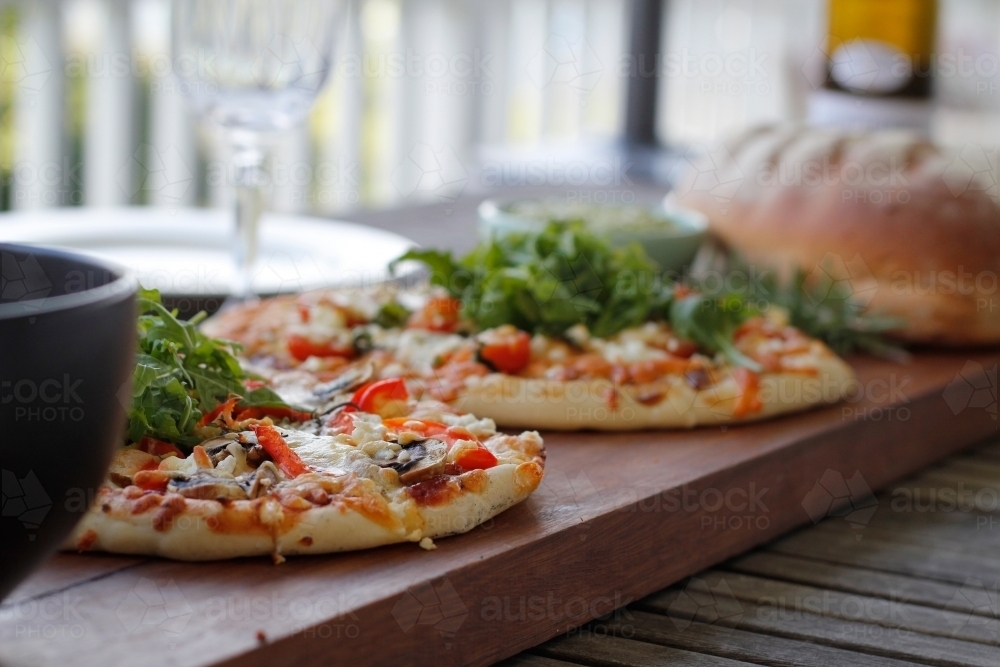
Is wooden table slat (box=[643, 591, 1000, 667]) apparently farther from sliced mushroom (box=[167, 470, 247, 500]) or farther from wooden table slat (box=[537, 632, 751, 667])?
sliced mushroom (box=[167, 470, 247, 500])

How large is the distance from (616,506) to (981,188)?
1259mm

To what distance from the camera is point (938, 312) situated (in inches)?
83.7

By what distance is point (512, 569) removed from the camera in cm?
119

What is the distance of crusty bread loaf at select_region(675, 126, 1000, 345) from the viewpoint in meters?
2.14

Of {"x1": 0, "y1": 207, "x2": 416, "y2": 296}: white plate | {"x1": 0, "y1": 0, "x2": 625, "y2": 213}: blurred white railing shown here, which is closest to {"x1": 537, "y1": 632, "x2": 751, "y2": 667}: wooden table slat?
{"x1": 0, "y1": 207, "x2": 416, "y2": 296}: white plate

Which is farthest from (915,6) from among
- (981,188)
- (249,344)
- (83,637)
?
(83,637)

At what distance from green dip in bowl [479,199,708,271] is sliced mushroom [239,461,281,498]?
1.11 meters

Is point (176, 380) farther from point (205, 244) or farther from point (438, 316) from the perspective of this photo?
point (205, 244)

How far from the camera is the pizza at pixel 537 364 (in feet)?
5.23

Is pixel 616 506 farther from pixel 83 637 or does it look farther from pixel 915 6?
pixel 915 6

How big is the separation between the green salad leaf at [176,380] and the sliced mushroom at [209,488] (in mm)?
97

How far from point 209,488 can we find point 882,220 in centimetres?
150

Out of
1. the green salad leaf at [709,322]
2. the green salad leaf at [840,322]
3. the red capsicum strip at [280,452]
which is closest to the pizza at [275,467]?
the red capsicum strip at [280,452]

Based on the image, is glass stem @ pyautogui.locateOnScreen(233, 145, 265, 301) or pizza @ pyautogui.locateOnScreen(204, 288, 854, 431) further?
glass stem @ pyautogui.locateOnScreen(233, 145, 265, 301)
